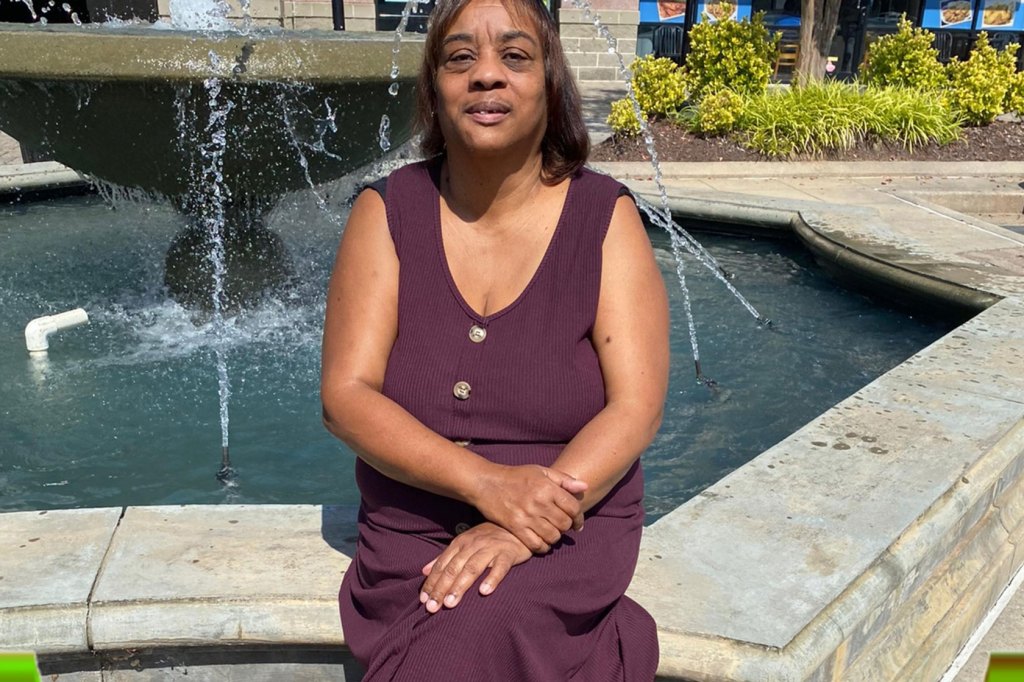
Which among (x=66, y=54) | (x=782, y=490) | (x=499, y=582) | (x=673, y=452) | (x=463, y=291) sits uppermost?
(x=66, y=54)

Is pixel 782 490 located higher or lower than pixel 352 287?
lower

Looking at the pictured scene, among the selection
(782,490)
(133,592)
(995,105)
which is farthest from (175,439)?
(995,105)

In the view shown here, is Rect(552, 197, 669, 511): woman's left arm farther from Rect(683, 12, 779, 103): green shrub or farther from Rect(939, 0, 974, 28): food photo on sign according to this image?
Rect(939, 0, 974, 28): food photo on sign

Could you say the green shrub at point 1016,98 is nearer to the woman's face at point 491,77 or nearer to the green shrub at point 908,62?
the green shrub at point 908,62

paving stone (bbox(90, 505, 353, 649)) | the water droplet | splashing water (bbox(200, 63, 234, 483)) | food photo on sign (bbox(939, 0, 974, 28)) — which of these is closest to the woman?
paving stone (bbox(90, 505, 353, 649))

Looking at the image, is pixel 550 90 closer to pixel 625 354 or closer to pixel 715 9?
pixel 625 354

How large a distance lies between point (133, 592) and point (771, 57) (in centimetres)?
1085

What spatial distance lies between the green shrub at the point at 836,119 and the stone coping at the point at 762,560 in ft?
24.2

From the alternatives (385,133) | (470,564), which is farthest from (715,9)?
(470,564)

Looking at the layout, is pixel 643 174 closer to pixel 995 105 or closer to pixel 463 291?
pixel 995 105

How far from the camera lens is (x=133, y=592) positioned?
6.97ft

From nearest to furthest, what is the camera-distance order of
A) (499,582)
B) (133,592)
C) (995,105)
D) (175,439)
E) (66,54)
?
(499,582), (133,592), (175,439), (66,54), (995,105)

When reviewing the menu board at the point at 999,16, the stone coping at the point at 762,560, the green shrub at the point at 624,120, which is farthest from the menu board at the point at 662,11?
the stone coping at the point at 762,560

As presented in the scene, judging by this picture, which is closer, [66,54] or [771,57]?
[66,54]
